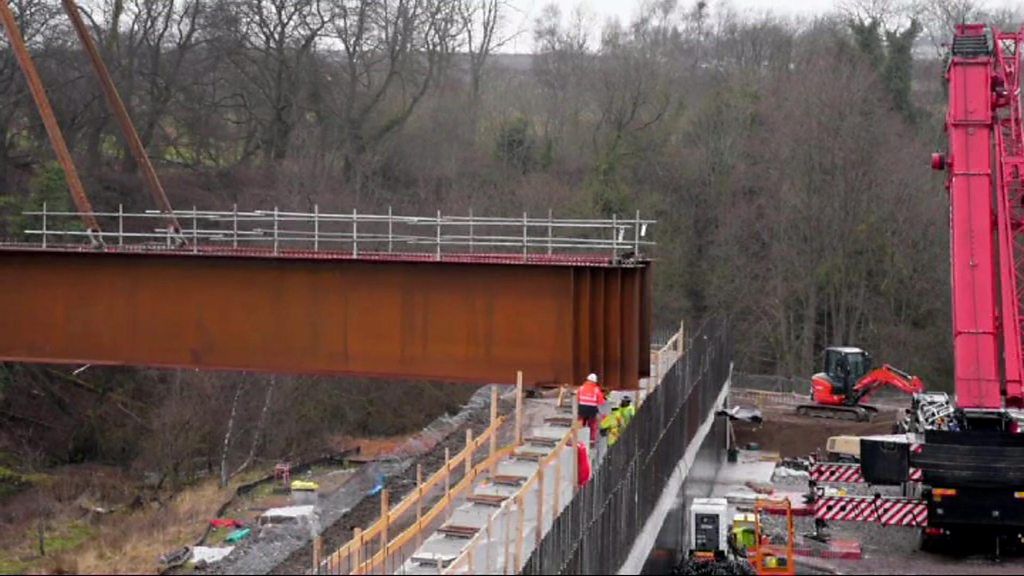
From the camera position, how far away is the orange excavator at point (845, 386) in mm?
42906

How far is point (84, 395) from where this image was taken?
144 feet

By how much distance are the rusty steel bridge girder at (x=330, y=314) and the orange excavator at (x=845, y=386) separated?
21876mm

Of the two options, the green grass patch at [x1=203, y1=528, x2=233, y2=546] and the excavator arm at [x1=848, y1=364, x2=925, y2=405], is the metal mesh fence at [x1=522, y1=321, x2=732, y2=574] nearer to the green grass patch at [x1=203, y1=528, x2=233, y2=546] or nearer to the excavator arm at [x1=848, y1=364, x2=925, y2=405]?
the green grass patch at [x1=203, y1=528, x2=233, y2=546]

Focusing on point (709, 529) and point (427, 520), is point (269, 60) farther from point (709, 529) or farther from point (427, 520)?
point (427, 520)

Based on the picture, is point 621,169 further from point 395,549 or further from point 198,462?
point 395,549

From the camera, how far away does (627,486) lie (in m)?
21.0

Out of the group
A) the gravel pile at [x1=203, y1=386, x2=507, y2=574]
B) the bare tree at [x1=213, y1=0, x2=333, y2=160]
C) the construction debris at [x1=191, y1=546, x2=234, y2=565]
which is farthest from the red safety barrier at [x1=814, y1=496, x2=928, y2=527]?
the bare tree at [x1=213, y1=0, x2=333, y2=160]

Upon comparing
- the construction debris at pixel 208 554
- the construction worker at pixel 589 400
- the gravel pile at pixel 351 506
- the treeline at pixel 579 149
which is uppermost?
the treeline at pixel 579 149

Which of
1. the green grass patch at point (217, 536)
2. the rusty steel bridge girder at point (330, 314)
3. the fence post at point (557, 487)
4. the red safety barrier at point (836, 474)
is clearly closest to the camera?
the fence post at point (557, 487)

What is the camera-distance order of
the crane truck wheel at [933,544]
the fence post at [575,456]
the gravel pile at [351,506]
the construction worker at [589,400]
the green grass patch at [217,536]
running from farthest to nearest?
the crane truck wheel at [933,544] → the green grass patch at [217,536] → the gravel pile at [351,506] → the construction worker at [589,400] → the fence post at [575,456]

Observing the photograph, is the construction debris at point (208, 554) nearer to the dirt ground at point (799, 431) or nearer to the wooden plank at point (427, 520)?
the wooden plank at point (427, 520)

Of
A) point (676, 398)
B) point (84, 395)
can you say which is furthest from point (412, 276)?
point (84, 395)

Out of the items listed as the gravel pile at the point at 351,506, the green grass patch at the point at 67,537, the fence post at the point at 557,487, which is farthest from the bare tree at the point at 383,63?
the fence post at the point at 557,487

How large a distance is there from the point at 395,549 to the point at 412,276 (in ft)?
15.2
